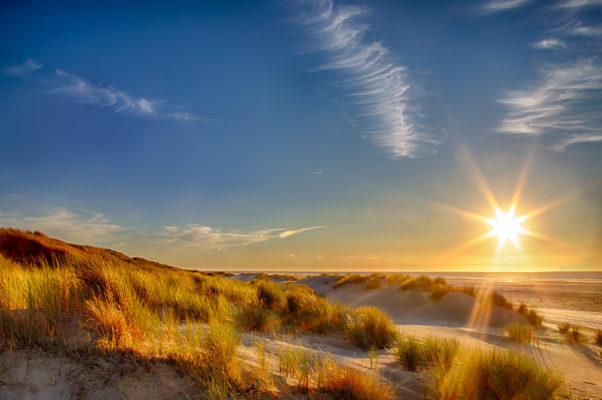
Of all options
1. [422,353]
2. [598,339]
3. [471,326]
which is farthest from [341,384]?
[471,326]

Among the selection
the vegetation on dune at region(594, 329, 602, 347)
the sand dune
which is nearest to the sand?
the vegetation on dune at region(594, 329, 602, 347)

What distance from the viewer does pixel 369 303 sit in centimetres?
1628

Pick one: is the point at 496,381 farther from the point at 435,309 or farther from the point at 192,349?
the point at 435,309

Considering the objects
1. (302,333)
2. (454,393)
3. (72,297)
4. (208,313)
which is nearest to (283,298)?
(302,333)

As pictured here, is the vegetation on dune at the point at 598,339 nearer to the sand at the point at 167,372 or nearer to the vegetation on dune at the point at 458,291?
the sand at the point at 167,372

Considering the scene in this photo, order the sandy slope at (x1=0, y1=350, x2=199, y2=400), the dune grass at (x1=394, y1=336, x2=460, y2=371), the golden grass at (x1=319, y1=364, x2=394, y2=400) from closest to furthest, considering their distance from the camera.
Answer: the sandy slope at (x1=0, y1=350, x2=199, y2=400)
the golden grass at (x1=319, y1=364, x2=394, y2=400)
the dune grass at (x1=394, y1=336, x2=460, y2=371)

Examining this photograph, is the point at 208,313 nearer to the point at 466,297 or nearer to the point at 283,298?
the point at 283,298

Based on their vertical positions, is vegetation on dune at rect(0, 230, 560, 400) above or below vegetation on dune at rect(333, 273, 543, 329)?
above

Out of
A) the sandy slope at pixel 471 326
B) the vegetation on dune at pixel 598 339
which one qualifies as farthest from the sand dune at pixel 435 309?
the vegetation on dune at pixel 598 339

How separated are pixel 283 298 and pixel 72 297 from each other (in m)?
6.40

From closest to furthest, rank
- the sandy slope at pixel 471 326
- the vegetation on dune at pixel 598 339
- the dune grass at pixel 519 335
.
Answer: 1. the sandy slope at pixel 471 326
2. the dune grass at pixel 519 335
3. the vegetation on dune at pixel 598 339

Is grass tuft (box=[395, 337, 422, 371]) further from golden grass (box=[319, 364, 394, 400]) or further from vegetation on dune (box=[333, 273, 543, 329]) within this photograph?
vegetation on dune (box=[333, 273, 543, 329])

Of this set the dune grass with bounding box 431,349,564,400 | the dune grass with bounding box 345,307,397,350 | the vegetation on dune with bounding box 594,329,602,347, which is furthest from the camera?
the vegetation on dune with bounding box 594,329,602,347

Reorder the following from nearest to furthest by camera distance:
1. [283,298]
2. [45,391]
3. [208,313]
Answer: [45,391]
[208,313]
[283,298]
